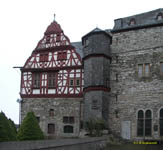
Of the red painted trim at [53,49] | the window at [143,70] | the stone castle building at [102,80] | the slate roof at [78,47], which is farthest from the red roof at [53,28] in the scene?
the window at [143,70]

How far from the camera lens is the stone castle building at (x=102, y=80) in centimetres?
2188

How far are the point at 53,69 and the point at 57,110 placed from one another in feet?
12.7

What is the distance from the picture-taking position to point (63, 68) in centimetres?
2553

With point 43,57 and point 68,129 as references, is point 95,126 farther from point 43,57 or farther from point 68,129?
point 43,57

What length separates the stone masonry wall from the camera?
71.2 feet

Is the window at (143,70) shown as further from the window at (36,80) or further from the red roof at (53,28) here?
the window at (36,80)

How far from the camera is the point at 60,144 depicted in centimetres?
1337

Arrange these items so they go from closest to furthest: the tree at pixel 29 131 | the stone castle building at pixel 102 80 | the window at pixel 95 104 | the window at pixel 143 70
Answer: the tree at pixel 29 131
the stone castle building at pixel 102 80
the window at pixel 95 104
the window at pixel 143 70

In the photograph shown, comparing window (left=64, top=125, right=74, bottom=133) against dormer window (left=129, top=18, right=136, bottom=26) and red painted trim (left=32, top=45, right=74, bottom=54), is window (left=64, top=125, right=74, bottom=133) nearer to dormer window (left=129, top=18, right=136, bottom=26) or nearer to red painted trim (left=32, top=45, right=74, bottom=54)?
red painted trim (left=32, top=45, right=74, bottom=54)

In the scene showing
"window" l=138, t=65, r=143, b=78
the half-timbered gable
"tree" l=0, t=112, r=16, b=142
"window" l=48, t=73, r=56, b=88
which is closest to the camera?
"tree" l=0, t=112, r=16, b=142

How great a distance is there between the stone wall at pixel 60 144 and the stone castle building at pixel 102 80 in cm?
392

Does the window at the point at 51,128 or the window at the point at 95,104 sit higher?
the window at the point at 95,104

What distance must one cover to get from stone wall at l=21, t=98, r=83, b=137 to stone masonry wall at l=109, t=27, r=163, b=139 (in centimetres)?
329

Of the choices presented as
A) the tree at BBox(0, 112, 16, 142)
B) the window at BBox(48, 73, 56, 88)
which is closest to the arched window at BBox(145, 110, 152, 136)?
the window at BBox(48, 73, 56, 88)
